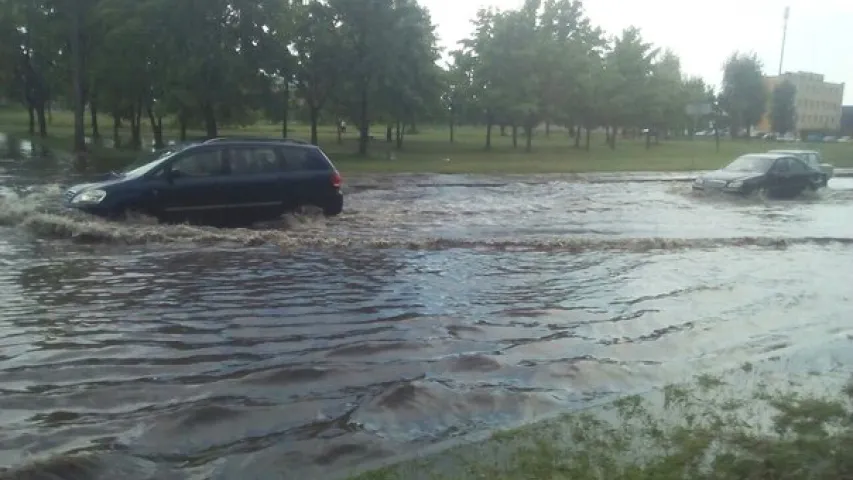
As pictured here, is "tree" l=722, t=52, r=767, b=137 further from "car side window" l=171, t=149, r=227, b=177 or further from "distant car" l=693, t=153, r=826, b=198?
"car side window" l=171, t=149, r=227, b=177

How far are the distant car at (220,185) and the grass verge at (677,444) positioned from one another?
9.50m

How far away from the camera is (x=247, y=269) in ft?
37.1

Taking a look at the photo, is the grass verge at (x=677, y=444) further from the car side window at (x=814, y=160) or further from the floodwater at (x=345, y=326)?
the car side window at (x=814, y=160)

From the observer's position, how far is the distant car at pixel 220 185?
13.2m

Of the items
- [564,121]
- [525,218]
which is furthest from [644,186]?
[564,121]

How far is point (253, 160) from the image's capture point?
14.6 m

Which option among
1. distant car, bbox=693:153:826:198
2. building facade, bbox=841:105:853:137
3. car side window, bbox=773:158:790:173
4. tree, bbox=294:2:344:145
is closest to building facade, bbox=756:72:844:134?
building facade, bbox=841:105:853:137

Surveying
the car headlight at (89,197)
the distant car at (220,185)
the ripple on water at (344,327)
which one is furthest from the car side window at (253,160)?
the car headlight at (89,197)

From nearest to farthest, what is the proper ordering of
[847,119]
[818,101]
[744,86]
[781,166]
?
[781,166] → [744,86] → [847,119] → [818,101]

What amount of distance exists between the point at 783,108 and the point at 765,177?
65982 mm

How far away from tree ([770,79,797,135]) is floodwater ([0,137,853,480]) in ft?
242

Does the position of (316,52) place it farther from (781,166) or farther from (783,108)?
(783,108)

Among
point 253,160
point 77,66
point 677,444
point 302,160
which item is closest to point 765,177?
point 302,160

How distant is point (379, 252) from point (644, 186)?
17444 mm
